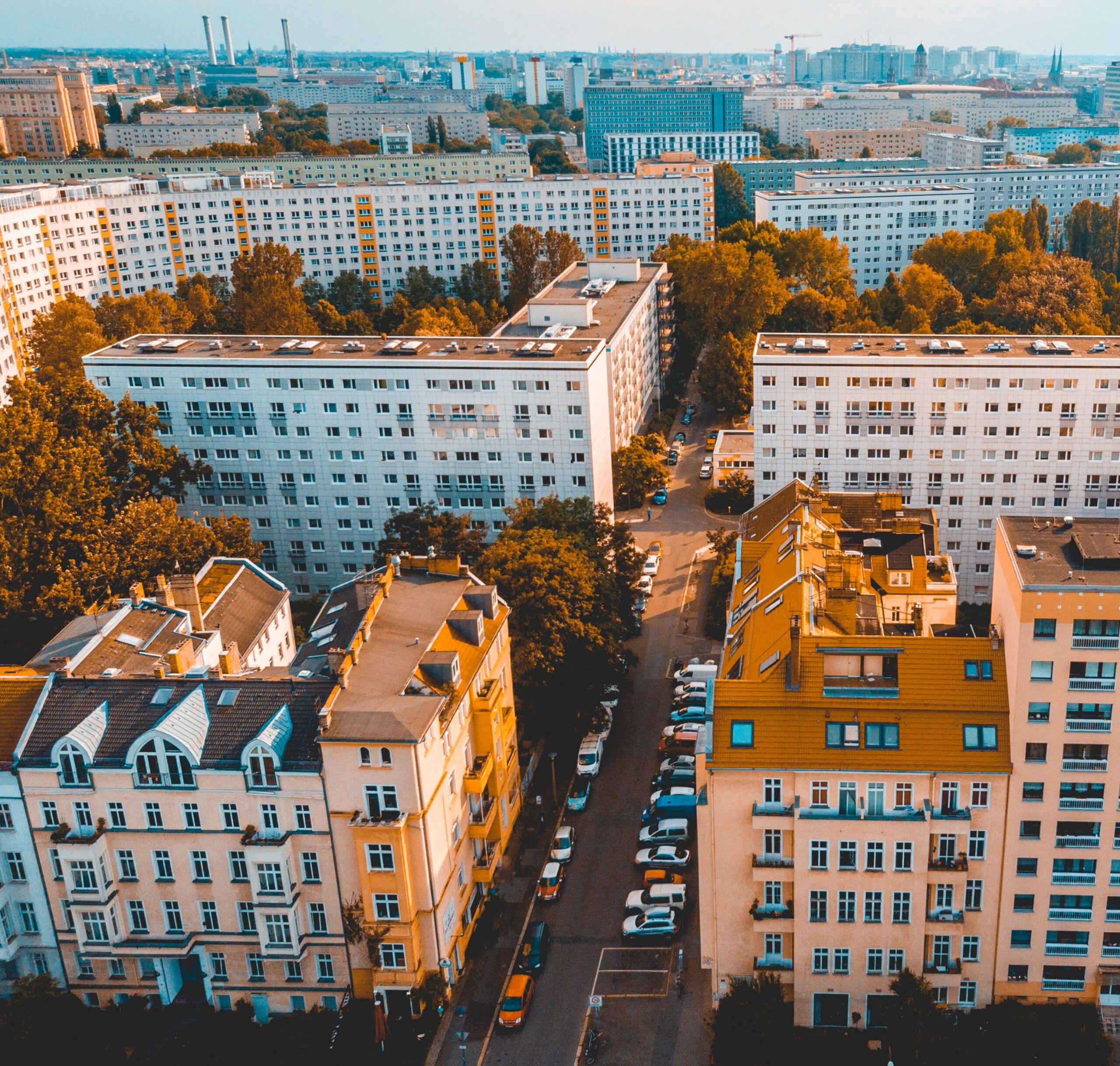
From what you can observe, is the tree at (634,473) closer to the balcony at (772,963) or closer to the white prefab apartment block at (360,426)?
the white prefab apartment block at (360,426)

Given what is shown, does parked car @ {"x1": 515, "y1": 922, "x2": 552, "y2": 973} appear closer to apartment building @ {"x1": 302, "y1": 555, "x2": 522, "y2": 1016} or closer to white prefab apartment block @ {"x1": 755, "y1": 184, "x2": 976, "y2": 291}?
apartment building @ {"x1": 302, "y1": 555, "x2": 522, "y2": 1016}

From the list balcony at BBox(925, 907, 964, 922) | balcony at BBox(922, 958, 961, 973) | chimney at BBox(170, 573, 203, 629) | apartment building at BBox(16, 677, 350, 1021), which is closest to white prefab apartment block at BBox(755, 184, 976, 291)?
chimney at BBox(170, 573, 203, 629)

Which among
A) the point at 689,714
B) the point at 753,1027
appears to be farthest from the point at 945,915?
the point at 689,714

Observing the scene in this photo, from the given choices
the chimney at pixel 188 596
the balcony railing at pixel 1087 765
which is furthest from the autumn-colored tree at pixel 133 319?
the balcony railing at pixel 1087 765

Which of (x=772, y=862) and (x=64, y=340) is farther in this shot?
(x=64, y=340)

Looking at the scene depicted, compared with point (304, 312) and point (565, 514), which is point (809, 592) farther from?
point (304, 312)

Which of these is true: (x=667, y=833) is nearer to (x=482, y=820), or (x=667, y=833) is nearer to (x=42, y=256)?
(x=482, y=820)
